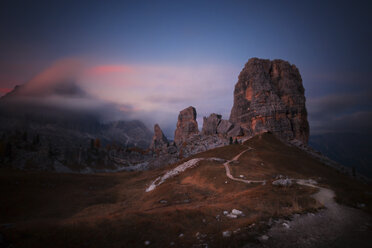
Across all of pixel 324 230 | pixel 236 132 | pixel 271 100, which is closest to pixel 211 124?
pixel 236 132

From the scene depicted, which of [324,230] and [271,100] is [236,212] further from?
[271,100]

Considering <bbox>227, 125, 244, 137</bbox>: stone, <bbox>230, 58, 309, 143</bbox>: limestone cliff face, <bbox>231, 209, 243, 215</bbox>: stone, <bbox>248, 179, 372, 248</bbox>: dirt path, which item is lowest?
<bbox>231, 209, 243, 215</bbox>: stone

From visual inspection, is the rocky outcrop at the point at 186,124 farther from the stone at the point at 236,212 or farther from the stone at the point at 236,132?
the stone at the point at 236,212

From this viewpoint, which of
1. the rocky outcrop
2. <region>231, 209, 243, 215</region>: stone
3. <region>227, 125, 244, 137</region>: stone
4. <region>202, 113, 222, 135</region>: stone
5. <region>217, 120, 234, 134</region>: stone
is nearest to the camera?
<region>231, 209, 243, 215</region>: stone

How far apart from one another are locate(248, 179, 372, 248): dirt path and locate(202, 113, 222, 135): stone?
120 metres

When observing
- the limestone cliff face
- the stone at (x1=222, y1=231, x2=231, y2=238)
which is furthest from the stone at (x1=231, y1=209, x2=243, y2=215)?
the limestone cliff face

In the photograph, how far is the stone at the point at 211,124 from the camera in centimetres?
13473

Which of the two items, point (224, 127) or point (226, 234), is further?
point (224, 127)

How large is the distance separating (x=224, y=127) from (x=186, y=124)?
217 ft

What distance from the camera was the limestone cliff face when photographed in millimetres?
110500

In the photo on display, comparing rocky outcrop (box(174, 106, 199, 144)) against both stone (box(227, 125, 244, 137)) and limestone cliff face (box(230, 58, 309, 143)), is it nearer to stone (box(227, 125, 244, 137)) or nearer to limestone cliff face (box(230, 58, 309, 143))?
limestone cliff face (box(230, 58, 309, 143))

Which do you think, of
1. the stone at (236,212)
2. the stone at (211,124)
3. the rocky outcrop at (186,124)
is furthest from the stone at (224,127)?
the stone at (236,212)

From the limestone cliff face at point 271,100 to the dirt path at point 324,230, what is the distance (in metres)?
101

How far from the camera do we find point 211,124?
137125 millimetres
